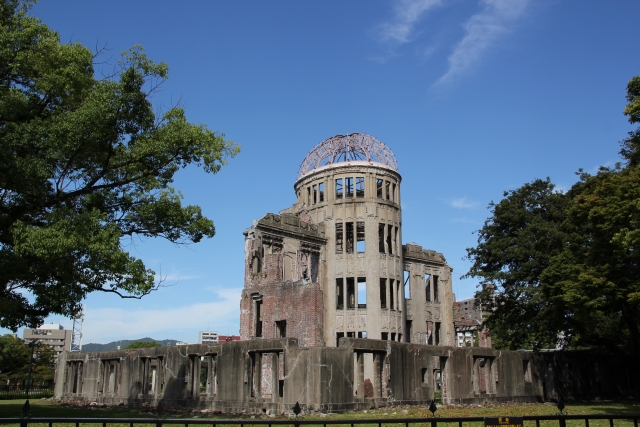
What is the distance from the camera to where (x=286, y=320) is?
3309 centimetres

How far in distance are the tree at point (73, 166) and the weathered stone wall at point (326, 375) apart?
6.56m

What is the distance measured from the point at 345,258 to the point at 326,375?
18.6 metres

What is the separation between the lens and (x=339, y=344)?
23641 mm

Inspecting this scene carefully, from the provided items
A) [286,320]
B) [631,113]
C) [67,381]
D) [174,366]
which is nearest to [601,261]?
[631,113]

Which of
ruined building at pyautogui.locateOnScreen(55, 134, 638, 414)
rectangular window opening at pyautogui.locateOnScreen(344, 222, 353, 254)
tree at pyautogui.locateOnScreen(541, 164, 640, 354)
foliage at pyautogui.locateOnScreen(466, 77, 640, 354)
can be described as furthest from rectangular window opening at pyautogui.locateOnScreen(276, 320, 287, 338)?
tree at pyautogui.locateOnScreen(541, 164, 640, 354)

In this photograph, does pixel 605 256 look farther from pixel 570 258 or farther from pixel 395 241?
pixel 395 241

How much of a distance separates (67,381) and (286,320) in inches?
523

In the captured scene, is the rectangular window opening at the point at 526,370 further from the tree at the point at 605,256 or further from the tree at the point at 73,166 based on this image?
the tree at the point at 73,166

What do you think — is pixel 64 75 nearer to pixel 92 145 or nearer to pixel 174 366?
pixel 92 145

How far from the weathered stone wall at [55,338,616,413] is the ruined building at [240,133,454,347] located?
4.32 metres

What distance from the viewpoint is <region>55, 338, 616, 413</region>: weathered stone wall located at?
821 inches

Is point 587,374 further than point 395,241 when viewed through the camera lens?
No

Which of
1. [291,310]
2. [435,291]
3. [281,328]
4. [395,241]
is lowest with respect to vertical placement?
[281,328]

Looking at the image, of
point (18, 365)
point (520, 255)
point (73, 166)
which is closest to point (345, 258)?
point (520, 255)
